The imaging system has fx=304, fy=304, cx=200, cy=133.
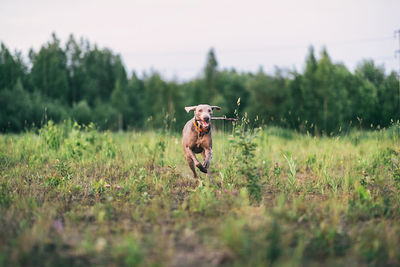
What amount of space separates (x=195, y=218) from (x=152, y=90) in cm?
4205

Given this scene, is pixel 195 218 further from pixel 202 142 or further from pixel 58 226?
pixel 202 142

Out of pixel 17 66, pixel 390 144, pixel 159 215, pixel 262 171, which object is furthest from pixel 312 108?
pixel 17 66

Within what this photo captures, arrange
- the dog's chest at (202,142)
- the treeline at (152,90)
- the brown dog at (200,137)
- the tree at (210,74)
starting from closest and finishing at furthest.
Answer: the brown dog at (200,137) → the dog's chest at (202,142) → the treeline at (152,90) → the tree at (210,74)

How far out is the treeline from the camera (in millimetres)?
27000

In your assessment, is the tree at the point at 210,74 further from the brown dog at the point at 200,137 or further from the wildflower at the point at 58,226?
the wildflower at the point at 58,226

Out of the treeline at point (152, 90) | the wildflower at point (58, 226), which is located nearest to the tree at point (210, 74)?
the treeline at point (152, 90)

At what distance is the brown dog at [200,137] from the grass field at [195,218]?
0.43m

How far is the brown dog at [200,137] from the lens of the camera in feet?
16.5

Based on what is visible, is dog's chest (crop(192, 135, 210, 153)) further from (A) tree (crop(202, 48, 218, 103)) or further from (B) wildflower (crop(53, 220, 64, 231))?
(A) tree (crop(202, 48, 218, 103))

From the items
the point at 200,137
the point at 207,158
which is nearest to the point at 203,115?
the point at 200,137

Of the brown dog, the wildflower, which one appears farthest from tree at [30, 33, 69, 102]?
the wildflower

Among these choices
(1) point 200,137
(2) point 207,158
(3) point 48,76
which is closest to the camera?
(2) point 207,158

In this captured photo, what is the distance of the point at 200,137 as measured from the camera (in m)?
5.22

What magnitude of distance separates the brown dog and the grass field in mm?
428
